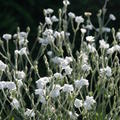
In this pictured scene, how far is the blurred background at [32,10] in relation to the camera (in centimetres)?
395

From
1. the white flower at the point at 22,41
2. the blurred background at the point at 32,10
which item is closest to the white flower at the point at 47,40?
the white flower at the point at 22,41

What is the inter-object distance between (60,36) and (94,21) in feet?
5.21

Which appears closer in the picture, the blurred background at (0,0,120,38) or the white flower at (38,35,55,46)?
the white flower at (38,35,55,46)

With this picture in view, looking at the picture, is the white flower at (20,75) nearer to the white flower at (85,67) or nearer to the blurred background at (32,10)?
the white flower at (85,67)

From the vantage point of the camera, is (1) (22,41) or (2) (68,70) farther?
(1) (22,41)

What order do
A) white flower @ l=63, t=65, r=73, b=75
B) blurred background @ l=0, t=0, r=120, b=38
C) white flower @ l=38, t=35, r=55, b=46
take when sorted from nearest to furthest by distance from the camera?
white flower @ l=63, t=65, r=73, b=75 < white flower @ l=38, t=35, r=55, b=46 < blurred background @ l=0, t=0, r=120, b=38

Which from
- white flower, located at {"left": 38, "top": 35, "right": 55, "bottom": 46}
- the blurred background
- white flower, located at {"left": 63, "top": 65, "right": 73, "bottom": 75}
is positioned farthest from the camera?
the blurred background

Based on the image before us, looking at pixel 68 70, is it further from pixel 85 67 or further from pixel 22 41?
pixel 22 41

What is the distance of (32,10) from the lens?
4195 mm

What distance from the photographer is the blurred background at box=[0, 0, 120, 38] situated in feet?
13.0

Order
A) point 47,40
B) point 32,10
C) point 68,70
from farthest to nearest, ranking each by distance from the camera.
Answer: point 32,10, point 47,40, point 68,70

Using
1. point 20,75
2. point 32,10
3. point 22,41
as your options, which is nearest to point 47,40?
point 22,41

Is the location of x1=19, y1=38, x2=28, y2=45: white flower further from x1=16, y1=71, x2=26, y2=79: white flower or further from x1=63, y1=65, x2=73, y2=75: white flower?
x1=63, y1=65, x2=73, y2=75: white flower

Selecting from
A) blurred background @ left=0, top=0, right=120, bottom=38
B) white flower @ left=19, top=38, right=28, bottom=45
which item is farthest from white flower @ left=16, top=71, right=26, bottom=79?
blurred background @ left=0, top=0, right=120, bottom=38
